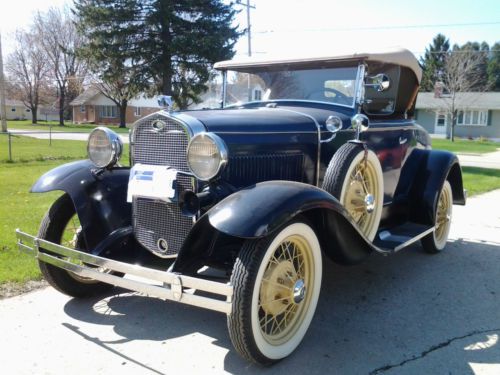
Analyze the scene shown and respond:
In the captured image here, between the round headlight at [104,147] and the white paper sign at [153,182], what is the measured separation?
37cm

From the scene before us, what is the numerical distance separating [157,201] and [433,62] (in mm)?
49072

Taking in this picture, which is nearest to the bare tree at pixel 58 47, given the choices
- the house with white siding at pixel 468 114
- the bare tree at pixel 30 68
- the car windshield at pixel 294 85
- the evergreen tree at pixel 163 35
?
the bare tree at pixel 30 68

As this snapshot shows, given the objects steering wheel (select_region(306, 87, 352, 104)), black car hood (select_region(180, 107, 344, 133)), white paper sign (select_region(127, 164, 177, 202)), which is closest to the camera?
white paper sign (select_region(127, 164, 177, 202))

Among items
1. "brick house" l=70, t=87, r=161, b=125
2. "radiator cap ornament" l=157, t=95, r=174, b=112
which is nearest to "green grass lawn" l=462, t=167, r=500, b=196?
"radiator cap ornament" l=157, t=95, r=174, b=112

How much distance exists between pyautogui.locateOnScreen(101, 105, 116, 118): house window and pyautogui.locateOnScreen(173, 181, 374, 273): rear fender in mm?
50442

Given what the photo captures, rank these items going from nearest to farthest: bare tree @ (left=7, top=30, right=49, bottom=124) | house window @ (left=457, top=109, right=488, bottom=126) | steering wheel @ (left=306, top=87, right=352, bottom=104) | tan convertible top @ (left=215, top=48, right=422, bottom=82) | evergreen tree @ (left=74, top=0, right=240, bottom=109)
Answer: tan convertible top @ (left=215, top=48, right=422, bottom=82), steering wheel @ (left=306, top=87, right=352, bottom=104), evergreen tree @ (left=74, top=0, right=240, bottom=109), house window @ (left=457, top=109, right=488, bottom=126), bare tree @ (left=7, top=30, right=49, bottom=124)

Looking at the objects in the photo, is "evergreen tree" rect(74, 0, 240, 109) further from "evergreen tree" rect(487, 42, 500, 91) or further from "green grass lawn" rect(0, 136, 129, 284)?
"evergreen tree" rect(487, 42, 500, 91)

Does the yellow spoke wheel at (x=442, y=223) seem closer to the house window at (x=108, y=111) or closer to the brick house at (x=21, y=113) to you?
the house window at (x=108, y=111)

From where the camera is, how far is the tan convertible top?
4133 millimetres

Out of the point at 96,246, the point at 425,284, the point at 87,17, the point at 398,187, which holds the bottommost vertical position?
the point at 425,284

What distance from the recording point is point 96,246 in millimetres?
3598

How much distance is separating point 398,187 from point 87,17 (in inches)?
853

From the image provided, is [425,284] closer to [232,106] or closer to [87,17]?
[232,106]

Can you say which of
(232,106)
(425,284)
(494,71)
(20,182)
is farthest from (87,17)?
(494,71)
